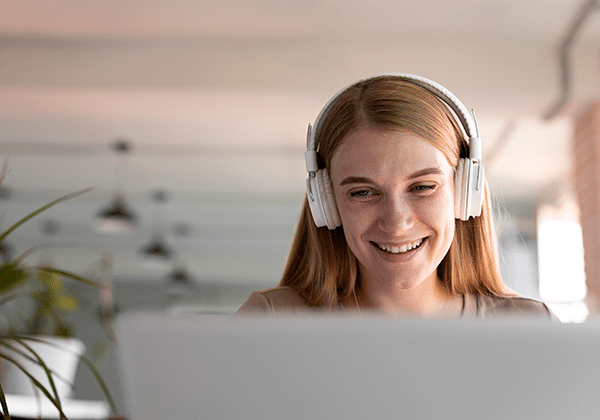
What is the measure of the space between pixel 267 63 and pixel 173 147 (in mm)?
1677

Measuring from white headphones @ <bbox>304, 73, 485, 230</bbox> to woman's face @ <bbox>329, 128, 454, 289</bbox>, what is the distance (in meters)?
0.04

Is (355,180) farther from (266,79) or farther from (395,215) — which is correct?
(266,79)

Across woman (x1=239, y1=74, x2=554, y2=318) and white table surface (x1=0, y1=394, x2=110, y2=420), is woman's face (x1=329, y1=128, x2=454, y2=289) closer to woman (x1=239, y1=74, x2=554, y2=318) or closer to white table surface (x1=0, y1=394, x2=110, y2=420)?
woman (x1=239, y1=74, x2=554, y2=318)

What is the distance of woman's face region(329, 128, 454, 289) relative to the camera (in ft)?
3.13

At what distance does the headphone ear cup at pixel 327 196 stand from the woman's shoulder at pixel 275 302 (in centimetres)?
16

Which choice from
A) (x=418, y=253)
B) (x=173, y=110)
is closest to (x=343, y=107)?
(x=418, y=253)

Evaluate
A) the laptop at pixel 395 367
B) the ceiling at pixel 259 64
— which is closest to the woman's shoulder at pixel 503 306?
the laptop at pixel 395 367

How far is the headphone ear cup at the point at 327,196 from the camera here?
1.07m

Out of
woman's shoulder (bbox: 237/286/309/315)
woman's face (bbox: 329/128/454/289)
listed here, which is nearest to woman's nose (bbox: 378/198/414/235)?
woman's face (bbox: 329/128/454/289)

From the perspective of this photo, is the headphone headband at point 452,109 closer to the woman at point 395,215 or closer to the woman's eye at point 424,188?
the woman at point 395,215

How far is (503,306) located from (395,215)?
1.12 feet

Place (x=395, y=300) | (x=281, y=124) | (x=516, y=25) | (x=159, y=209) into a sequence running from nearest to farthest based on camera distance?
(x=395, y=300)
(x=516, y=25)
(x=281, y=124)
(x=159, y=209)

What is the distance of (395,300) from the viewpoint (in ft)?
3.67

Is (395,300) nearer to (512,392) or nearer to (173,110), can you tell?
(512,392)
